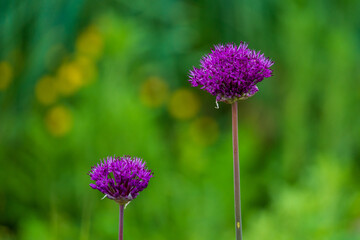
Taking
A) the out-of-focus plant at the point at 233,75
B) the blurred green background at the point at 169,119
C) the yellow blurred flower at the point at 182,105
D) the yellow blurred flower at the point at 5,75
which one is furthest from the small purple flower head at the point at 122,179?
the yellow blurred flower at the point at 182,105

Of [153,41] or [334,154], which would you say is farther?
[153,41]

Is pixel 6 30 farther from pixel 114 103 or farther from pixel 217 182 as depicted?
pixel 217 182

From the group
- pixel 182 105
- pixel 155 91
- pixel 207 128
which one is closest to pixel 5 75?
pixel 155 91

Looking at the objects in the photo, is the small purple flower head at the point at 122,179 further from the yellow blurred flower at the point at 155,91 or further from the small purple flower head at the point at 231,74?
the yellow blurred flower at the point at 155,91

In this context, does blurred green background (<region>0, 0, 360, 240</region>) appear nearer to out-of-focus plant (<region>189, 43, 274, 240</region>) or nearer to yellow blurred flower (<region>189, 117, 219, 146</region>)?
yellow blurred flower (<region>189, 117, 219, 146</region>)

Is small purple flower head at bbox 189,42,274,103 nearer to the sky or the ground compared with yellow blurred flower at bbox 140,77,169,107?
nearer to the ground

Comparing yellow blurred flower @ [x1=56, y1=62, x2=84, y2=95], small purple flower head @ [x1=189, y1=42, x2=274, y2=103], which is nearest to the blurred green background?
yellow blurred flower @ [x1=56, y1=62, x2=84, y2=95]

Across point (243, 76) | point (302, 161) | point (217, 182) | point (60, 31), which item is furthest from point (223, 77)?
point (302, 161)
